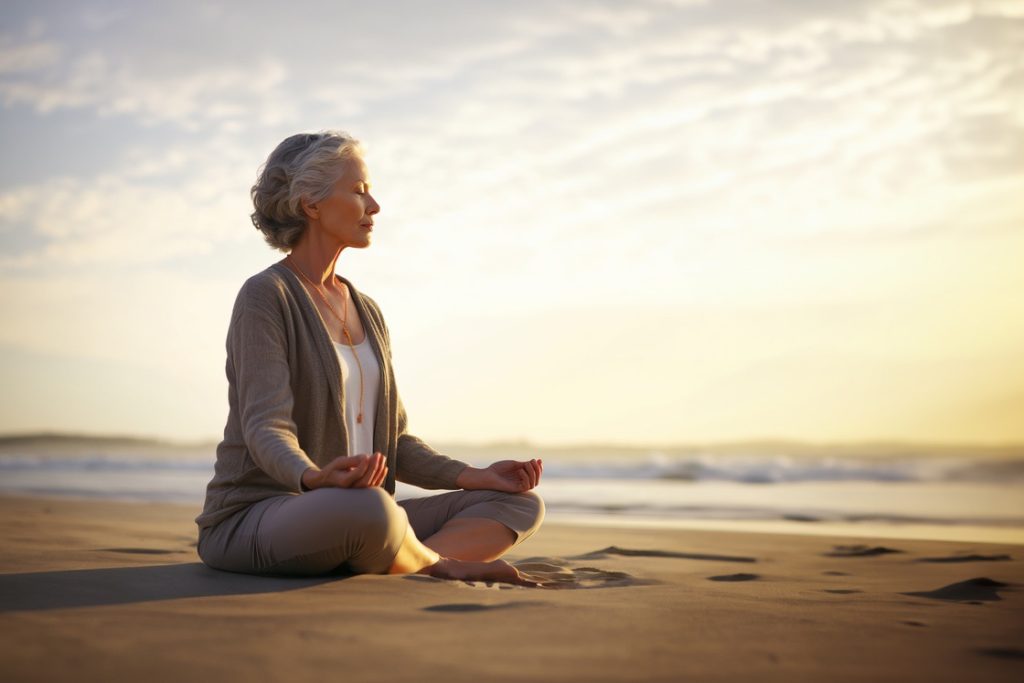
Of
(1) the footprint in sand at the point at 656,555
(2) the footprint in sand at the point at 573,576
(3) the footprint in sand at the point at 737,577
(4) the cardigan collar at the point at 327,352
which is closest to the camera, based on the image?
(4) the cardigan collar at the point at 327,352

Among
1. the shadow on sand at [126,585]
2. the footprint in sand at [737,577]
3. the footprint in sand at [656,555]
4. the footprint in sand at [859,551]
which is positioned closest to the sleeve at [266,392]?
the shadow on sand at [126,585]

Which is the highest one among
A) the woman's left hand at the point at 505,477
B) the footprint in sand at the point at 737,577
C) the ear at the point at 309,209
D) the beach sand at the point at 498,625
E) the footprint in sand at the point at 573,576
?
the ear at the point at 309,209

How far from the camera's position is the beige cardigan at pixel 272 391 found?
118 inches

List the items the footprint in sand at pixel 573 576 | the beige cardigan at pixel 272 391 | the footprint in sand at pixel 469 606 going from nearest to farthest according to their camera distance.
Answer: the footprint in sand at pixel 469 606, the beige cardigan at pixel 272 391, the footprint in sand at pixel 573 576

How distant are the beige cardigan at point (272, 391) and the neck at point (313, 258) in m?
0.16

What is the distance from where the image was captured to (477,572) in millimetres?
3227

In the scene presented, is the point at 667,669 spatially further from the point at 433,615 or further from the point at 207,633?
the point at 207,633

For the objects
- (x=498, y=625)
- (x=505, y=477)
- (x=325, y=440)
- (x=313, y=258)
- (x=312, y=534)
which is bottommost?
(x=498, y=625)

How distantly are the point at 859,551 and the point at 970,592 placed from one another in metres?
1.83

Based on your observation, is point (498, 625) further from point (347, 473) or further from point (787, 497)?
point (787, 497)

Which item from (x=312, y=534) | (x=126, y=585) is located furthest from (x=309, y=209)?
(x=126, y=585)

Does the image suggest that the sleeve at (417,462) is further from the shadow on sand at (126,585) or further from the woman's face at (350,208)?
the shadow on sand at (126,585)

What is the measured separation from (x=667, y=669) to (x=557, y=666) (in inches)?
9.3

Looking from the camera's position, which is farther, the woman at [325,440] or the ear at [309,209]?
the ear at [309,209]
